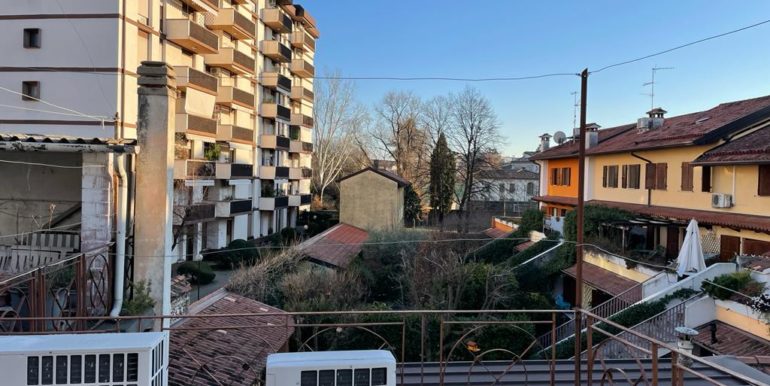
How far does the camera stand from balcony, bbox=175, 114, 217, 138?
2308 cm

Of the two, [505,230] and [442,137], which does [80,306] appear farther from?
[442,137]

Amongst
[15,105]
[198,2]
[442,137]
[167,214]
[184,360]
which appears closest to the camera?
[184,360]

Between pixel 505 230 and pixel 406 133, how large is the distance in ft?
70.4

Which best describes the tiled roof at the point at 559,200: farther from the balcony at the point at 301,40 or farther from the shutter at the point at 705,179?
the balcony at the point at 301,40

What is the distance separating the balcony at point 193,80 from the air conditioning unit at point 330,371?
21.8 metres

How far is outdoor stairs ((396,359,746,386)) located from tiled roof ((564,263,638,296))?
10.3 m

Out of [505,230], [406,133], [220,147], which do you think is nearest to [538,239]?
[505,230]

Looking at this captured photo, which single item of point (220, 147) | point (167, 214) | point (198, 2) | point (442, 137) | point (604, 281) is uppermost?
point (198, 2)

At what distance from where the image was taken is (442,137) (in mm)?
45188

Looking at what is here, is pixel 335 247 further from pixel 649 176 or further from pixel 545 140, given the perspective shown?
pixel 545 140

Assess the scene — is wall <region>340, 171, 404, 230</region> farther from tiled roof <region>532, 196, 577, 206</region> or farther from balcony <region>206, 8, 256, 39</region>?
balcony <region>206, 8, 256, 39</region>

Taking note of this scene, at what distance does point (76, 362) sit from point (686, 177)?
20.6 metres

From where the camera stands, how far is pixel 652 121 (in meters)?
25.0

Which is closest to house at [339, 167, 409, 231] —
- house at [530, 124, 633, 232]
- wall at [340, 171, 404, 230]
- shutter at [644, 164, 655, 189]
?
wall at [340, 171, 404, 230]
